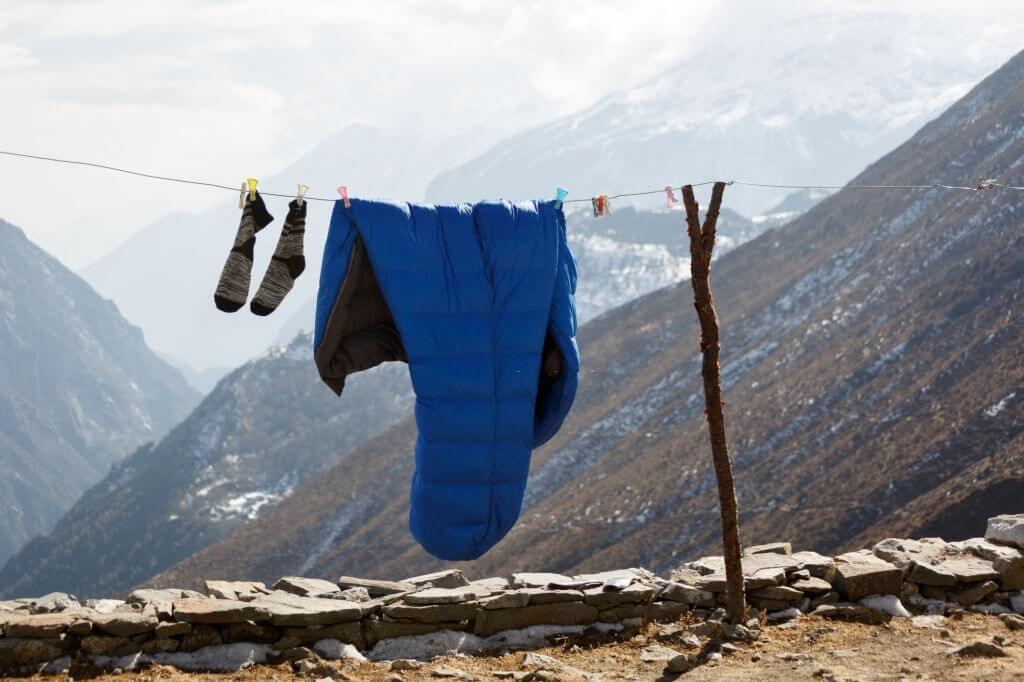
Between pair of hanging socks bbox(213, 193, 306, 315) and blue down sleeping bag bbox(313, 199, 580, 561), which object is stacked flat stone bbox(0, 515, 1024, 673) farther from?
pair of hanging socks bbox(213, 193, 306, 315)

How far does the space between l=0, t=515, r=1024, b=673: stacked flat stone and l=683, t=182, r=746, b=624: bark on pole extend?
479mm

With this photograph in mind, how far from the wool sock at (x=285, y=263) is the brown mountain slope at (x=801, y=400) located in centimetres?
2373

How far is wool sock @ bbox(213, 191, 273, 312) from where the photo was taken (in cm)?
898

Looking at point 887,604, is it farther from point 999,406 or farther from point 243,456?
point 243,456

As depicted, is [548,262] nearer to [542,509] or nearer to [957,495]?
[957,495]

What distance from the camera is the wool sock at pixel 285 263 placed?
9.23 m

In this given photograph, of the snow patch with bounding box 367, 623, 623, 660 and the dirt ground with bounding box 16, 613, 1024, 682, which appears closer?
the dirt ground with bounding box 16, 613, 1024, 682

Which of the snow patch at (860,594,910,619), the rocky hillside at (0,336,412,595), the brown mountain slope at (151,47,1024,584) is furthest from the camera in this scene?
the rocky hillside at (0,336,412,595)

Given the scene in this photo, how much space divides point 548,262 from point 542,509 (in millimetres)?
44823

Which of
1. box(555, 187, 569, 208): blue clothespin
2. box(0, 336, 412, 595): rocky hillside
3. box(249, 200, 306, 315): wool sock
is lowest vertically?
box(0, 336, 412, 595): rocky hillside

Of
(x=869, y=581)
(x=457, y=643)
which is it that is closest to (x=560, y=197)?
(x=457, y=643)

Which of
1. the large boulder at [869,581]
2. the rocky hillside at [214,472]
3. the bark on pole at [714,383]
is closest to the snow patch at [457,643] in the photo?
the bark on pole at [714,383]

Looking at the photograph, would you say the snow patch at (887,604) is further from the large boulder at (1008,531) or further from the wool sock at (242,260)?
the wool sock at (242,260)

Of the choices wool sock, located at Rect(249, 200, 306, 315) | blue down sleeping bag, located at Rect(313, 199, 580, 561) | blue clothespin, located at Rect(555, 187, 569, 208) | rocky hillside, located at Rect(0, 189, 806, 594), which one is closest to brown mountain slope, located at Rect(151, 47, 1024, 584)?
blue clothespin, located at Rect(555, 187, 569, 208)
